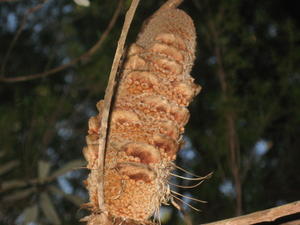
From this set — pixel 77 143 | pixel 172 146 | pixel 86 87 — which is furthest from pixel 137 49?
pixel 77 143

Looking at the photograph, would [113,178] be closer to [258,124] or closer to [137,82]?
[137,82]

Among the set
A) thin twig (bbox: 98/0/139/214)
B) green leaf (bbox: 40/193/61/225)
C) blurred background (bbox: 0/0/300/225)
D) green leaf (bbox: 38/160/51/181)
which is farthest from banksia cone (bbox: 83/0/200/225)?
green leaf (bbox: 40/193/61/225)

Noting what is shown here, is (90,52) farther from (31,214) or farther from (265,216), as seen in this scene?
(265,216)

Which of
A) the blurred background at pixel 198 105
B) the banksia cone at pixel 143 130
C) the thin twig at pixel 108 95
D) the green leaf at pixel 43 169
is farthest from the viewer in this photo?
the blurred background at pixel 198 105

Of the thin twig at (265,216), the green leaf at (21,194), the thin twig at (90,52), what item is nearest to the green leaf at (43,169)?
the green leaf at (21,194)

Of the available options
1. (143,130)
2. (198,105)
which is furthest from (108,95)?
(198,105)

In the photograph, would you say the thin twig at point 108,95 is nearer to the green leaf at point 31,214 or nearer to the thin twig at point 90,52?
the thin twig at point 90,52
